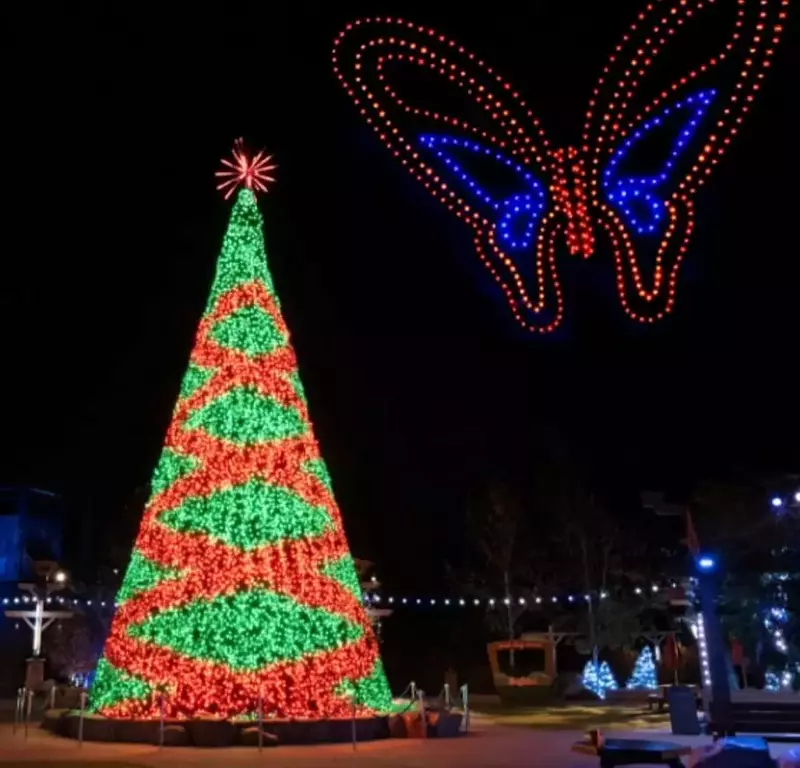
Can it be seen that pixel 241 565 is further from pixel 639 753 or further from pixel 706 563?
pixel 706 563

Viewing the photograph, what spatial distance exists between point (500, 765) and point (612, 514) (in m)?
24.5

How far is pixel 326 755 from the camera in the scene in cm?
1199

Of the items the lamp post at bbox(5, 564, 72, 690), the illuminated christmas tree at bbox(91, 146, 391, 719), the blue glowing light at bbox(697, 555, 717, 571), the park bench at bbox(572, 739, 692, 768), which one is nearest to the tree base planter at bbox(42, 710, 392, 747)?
the illuminated christmas tree at bbox(91, 146, 391, 719)

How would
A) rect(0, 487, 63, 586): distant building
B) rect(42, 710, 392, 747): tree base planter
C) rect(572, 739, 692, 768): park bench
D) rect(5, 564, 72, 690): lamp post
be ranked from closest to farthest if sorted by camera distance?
rect(572, 739, 692, 768): park bench → rect(42, 710, 392, 747): tree base planter → rect(5, 564, 72, 690): lamp post → rect(0, 487, 63, 586): distant building

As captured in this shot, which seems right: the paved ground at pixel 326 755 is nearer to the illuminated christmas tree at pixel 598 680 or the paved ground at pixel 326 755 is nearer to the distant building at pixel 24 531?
the illuminated christmas tree at pixel 598 680

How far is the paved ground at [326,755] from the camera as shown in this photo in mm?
11172

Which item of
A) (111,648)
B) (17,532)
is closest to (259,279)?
(111,648)

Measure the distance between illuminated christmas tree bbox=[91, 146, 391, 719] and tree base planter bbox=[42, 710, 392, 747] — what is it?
1.28 ft

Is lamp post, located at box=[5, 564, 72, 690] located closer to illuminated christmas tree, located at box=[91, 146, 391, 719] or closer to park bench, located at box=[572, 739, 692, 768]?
illuminated christmas tree, located at box=[91, 146, 391, 719]

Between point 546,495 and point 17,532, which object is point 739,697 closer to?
point 546,495

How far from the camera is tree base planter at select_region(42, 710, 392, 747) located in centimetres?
1309

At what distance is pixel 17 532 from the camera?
40.6m

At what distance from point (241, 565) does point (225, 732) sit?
227 centimetres

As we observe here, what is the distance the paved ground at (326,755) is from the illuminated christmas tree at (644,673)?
17779 mm
